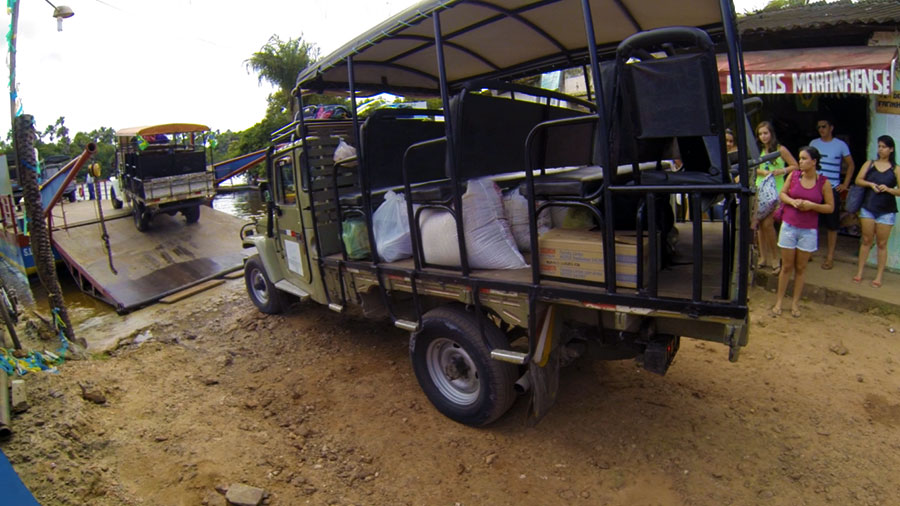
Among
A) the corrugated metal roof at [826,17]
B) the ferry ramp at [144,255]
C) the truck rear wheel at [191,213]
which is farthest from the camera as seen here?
the truck rear wheel at [191,213]

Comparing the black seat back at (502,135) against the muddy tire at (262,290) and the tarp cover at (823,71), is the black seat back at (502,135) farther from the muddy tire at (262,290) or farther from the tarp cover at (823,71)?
the muddy tire at (262,290)

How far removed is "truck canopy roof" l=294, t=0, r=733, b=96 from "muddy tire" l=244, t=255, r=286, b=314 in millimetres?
2525

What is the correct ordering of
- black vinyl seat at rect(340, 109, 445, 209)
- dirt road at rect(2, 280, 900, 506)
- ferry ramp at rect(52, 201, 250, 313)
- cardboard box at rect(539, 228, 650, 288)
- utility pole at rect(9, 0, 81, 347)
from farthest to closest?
ferry ramp at rect(52, 201, 250, 313), utility pole at rect(9, 0, 81, 347), black vinyl seat at rect(340, 109, 445, 209), dirt road at rect(2, 280, 900, 506), cardboard box at rect(539, 228, 650, 288)

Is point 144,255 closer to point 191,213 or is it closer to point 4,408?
point 191,213

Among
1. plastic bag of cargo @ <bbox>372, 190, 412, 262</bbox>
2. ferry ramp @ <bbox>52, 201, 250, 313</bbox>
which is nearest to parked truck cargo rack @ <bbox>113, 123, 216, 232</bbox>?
ferry ramp @ <bbox>52, 201, 250, 313</bbox>

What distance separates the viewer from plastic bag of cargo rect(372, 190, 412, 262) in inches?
159

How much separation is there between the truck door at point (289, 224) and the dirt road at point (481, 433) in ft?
3.22

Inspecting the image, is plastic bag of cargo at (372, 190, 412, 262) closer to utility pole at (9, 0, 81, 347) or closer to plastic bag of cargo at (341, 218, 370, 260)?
plastic bag of cargo at (341, 218, 370, 260)

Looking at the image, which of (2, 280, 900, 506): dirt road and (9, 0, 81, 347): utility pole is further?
(9, 0, 81, 347): utility pole

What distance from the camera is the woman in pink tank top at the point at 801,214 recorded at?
16.8ft

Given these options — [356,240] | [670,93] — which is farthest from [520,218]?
[356,240]

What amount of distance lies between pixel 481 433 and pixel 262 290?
4.12m

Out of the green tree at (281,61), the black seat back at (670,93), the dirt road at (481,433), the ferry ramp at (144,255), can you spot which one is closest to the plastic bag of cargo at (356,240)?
the dirt road at (481,433)

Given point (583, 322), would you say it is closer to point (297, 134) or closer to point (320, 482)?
point (320, 482)
